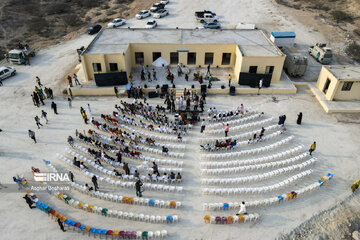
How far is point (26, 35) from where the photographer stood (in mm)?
41312

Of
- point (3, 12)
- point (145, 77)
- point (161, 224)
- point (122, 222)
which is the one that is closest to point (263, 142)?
point (161, 224)

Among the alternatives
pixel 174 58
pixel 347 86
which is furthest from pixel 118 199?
pixel 347 86

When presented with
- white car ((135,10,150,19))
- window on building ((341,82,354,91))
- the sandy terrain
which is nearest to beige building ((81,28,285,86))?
the sandy terrain

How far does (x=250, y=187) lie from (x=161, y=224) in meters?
6.53

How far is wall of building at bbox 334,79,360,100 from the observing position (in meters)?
24.6

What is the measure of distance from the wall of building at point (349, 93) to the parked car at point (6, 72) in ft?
117

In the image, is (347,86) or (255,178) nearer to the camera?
(255,178)

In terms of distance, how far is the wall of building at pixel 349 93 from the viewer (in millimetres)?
24616

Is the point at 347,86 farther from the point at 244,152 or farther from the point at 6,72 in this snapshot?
the point at 6,72

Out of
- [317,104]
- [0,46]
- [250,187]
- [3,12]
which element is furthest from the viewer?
[3,12]

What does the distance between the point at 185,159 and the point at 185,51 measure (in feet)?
49.2

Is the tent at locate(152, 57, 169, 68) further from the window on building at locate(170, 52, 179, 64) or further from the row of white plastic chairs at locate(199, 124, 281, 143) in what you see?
the row of white plastic chairs at locate(199, 124, 281, 143)

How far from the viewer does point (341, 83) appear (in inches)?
963

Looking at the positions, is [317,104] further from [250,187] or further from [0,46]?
[0,46]
